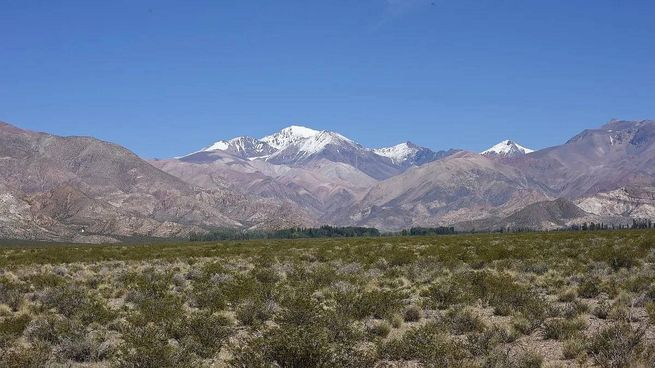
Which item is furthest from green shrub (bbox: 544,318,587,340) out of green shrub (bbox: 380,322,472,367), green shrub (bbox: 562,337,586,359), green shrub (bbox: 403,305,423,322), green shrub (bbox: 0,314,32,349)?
green shrub (bbox: 0,314,32,349)

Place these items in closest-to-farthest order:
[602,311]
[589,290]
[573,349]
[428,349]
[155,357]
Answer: [155,357], [428,349], [573,349], [602,311], [589,290]

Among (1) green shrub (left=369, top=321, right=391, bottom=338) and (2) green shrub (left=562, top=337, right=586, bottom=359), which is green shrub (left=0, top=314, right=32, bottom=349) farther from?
(2) green shrub (left=562, top=337, right=586, bottom=359)

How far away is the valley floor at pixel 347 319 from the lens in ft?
40.1

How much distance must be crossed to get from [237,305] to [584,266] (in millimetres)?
17967

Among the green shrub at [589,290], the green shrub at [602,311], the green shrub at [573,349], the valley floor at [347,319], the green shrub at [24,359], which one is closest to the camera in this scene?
the green shrub at [24,359]

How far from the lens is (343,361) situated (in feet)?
36.9

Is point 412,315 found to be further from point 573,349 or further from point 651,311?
point 651,311

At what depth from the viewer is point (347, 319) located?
16.0m

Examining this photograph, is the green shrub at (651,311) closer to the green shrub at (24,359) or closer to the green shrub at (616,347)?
the green shrub at (616,347)

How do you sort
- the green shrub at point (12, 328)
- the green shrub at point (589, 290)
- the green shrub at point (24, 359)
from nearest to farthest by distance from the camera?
the green shrub at point (24, 359), the green shrub at point (12, 328), the green shrub at point (589, 290)

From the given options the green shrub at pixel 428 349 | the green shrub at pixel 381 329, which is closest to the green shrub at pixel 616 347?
the green shrub at pixel 428 349

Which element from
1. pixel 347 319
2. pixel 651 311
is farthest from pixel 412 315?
pixel 651 311

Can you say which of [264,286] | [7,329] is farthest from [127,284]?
[7,329]

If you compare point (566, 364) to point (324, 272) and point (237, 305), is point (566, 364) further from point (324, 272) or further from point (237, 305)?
point (324, 272)
